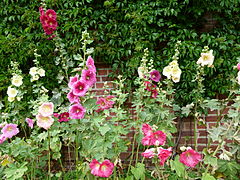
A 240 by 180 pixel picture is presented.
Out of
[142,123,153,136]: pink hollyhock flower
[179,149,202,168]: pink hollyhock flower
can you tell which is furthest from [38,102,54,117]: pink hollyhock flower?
[179,149,202,168]: pink hollyhock flower

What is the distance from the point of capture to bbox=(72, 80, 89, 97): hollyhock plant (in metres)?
1.67

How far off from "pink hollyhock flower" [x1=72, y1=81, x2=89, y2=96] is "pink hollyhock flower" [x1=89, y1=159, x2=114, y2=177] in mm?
437

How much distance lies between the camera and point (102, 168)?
67.9 inches

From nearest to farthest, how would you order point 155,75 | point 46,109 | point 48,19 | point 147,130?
point 46,109 < point 147,130 < point 155,75 < point 48,19

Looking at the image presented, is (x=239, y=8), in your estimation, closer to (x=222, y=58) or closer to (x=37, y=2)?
(x=222, y=58)

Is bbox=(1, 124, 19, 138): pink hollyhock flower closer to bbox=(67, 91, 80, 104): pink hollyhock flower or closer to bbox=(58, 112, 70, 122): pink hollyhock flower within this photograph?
bbox=(58, 112, 70, 122): pink hollyhock flower

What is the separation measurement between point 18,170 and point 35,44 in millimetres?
1666

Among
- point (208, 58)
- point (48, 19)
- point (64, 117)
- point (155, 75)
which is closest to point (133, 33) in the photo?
point (155, 75)

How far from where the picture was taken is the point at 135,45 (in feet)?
9.43

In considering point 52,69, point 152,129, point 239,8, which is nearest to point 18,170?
point 152,129

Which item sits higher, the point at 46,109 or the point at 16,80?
the point at 16,80

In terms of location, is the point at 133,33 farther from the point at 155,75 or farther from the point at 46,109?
Answer: the point at 46,109

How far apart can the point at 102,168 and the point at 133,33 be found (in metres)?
1.56

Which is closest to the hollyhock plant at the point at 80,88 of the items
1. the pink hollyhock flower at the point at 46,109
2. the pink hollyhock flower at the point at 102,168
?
the pink hollyhock flower at the point at 46,109
